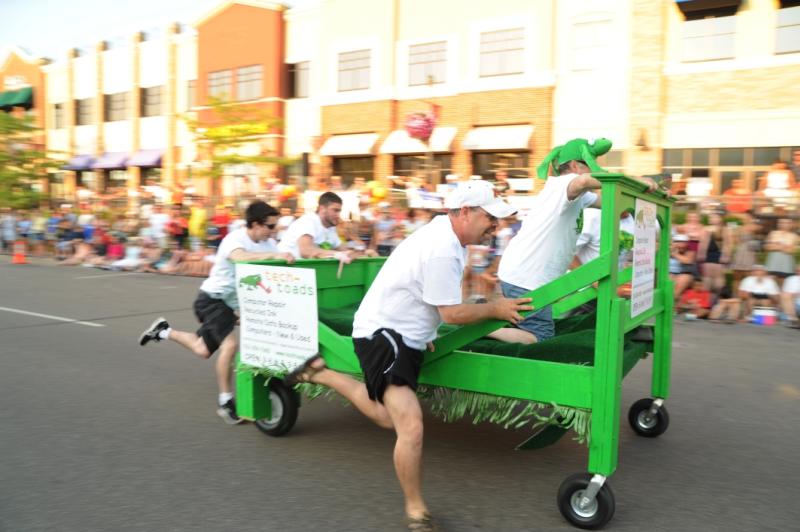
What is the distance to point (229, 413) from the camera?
5160mm

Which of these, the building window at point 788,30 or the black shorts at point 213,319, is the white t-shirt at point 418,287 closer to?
the black shorts at point 213,319

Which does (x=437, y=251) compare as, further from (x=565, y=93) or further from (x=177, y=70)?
(x=177, y=70)

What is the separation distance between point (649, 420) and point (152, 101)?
1297 inches

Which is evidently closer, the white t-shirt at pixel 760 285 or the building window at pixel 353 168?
the white t-shirt at pixel 760 285

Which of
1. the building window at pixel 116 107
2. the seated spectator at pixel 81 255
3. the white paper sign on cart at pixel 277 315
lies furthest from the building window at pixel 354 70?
the white paper sign on cart at pixel 277 315

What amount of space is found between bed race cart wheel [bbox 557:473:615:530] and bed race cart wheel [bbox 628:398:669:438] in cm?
161

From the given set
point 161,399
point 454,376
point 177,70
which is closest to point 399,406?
point 454,376

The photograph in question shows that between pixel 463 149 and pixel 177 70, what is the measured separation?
1685 centimetres

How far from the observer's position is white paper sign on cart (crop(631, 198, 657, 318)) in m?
3.90

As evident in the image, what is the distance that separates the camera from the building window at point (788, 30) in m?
17.0

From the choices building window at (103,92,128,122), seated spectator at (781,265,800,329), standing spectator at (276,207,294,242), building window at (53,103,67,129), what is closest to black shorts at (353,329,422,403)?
seated spectator at (781,265,800,329)

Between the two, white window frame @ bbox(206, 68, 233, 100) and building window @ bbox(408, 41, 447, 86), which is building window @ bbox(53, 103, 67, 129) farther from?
building window @ bbox(408, 41, 447, 86)

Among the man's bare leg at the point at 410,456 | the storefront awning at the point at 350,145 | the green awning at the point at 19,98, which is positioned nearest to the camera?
the man's bare leg at the point at 410,456

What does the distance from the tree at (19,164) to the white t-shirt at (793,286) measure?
26791mm
